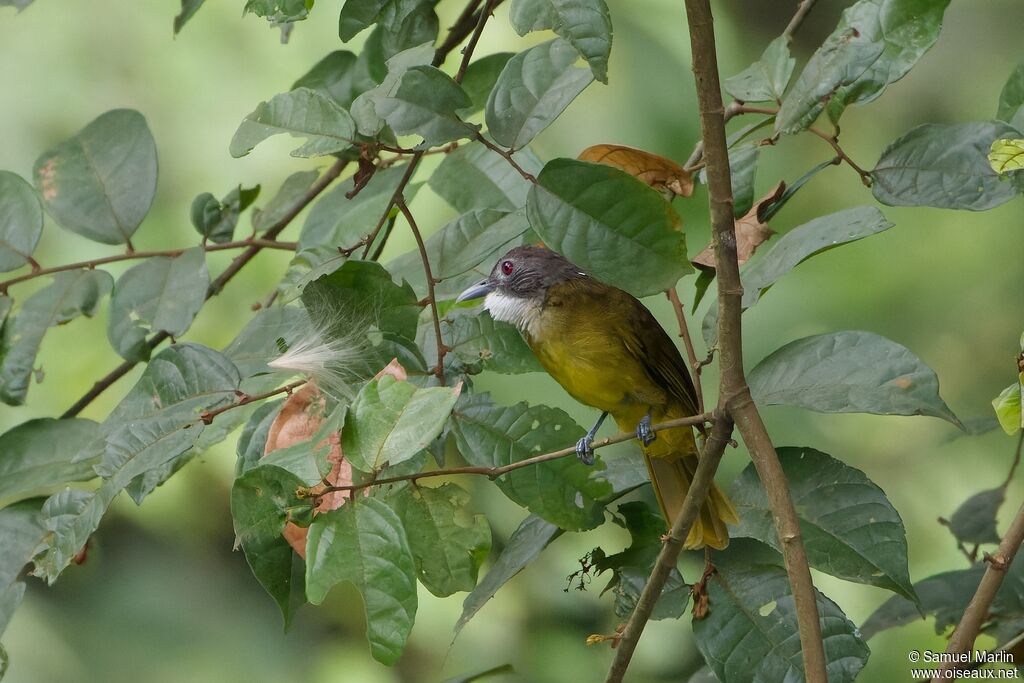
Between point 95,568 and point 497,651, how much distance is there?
1.34 meters

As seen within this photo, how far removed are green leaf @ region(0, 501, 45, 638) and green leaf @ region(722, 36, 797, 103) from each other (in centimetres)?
128

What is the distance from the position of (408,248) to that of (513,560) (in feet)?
5.34

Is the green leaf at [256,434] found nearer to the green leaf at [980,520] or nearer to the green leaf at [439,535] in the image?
the green leaf at [439,535]

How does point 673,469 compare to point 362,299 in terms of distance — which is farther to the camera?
point 673,469

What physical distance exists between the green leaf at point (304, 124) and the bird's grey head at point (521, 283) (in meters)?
0.53

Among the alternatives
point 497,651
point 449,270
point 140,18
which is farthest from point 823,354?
point 140,18

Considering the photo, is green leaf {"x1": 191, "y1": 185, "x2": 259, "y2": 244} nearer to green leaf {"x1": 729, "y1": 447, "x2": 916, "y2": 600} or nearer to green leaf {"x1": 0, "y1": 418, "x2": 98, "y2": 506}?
green leaf {"x1": 0, "y1": 418, "x2": 98, "y2": 506}

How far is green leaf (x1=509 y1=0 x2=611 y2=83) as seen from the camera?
1131 mm

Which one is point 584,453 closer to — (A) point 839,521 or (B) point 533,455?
(B) point 533,455

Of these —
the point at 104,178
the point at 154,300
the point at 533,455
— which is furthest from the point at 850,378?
the point at 104,178

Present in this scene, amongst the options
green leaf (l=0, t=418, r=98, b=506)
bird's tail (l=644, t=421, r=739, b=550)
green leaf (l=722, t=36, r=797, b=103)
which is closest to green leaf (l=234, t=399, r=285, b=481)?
green leaf (l=0, t=418, r=98, b=506)

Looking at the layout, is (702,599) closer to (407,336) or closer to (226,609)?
(407,336)

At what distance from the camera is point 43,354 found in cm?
336

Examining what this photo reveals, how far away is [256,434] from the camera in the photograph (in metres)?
1.61
